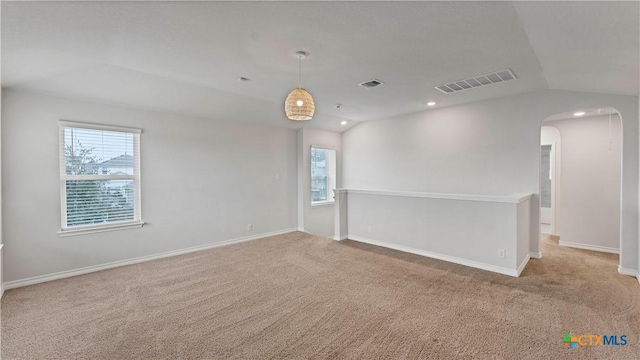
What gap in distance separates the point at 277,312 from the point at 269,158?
3830mm

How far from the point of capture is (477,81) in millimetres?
3754

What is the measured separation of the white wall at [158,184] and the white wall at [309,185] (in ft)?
0.69

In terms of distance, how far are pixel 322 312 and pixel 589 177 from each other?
556cm

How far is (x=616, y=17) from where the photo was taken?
6.02 ft

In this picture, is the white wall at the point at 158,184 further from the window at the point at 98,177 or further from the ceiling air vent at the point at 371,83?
the ceiling air vent at the point at 371,83

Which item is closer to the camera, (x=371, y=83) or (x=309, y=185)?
(x=371, y=83)

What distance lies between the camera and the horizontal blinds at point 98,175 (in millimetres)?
3719

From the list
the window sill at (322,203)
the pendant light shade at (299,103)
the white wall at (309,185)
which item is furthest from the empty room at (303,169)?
the window sill at (322,203)

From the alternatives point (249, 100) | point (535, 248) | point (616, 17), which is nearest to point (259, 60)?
point (249, 100)

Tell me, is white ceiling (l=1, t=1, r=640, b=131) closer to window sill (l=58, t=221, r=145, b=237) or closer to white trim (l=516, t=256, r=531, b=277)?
window sill (l=58, t=221, r=145, b=237)

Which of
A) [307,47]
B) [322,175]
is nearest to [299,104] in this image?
[307,47]

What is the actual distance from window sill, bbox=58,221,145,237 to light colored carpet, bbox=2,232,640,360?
61cm

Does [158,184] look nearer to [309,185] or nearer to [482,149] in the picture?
[309,185]

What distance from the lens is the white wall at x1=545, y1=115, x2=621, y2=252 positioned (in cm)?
466
